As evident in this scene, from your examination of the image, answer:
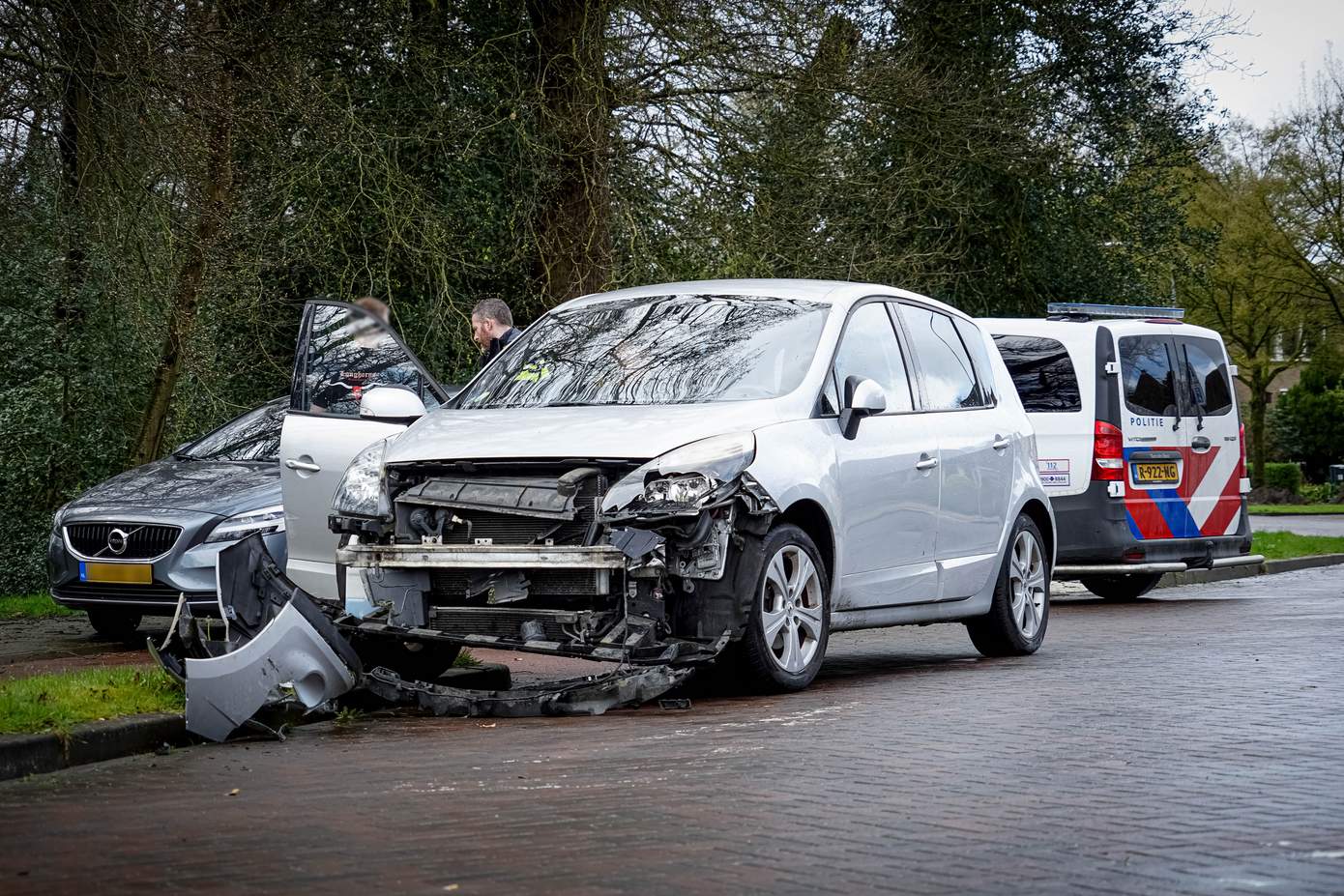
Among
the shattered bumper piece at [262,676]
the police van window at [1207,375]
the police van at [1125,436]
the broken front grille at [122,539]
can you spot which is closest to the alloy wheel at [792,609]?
the shattered bumper piece at [262,676]

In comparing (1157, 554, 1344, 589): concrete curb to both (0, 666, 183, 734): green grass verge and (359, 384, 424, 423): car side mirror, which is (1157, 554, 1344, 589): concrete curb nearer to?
(359, 384, 424, 423): car side mirror

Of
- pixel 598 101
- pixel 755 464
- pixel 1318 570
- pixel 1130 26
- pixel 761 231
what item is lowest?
pixel 1318 570

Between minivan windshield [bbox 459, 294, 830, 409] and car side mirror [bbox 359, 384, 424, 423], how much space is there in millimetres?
317

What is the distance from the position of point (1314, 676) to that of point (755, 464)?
120 inches

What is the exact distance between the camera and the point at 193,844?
5223 millimetres

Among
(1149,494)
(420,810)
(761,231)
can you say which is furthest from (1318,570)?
(420,810)

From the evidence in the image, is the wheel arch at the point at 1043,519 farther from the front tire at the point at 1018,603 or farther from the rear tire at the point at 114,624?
the rear tire at the point at 114,624

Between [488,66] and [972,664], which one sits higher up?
[488,66]

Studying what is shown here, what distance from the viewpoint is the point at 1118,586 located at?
16.6 meters

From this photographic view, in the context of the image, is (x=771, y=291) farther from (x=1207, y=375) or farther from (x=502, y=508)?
(x=1207, y=375)

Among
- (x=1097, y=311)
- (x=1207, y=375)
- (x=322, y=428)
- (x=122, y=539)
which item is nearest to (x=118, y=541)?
(x=122, y=539)

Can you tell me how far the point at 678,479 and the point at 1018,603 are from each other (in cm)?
351

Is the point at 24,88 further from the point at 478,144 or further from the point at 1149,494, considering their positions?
the point at 1149,494

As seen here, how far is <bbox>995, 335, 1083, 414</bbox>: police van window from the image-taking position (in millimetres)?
14992
